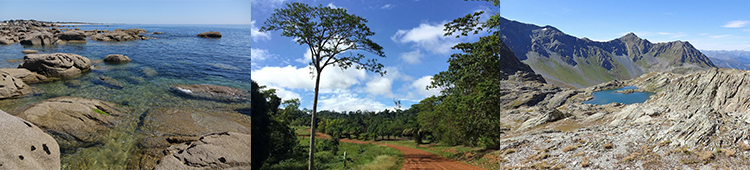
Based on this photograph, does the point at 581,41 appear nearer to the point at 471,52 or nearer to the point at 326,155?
the point at 471,52

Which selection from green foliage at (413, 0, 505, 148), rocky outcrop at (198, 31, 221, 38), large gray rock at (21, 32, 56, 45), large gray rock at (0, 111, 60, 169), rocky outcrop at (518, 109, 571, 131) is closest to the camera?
large gray rock at (0, 111, 60, 169)

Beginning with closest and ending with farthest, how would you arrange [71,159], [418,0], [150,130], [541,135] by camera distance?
[71,159] → [150,130] → [418,0] → [541,135]

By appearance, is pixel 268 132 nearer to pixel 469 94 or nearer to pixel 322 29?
pixel 322 29

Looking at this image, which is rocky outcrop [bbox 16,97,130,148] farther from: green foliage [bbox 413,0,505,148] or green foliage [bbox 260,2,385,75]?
green foliage [bbox 413,0,505,148]

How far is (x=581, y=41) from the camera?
365 inches

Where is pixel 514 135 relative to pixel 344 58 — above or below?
below

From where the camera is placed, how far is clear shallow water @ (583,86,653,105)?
7925mm

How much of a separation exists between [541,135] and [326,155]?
646cm

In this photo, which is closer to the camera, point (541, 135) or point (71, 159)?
point (71, 159)

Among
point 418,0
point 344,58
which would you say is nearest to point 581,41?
point 418,0

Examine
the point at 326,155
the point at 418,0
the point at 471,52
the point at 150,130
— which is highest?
the point at 418,0

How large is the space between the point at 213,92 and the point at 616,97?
14.1m

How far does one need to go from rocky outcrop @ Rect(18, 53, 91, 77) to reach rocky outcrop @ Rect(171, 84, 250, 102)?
11.8ft

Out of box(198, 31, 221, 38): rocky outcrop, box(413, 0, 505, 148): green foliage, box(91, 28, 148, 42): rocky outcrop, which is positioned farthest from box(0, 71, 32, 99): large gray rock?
box(198, 31, 221, 38): rocky outcrop
